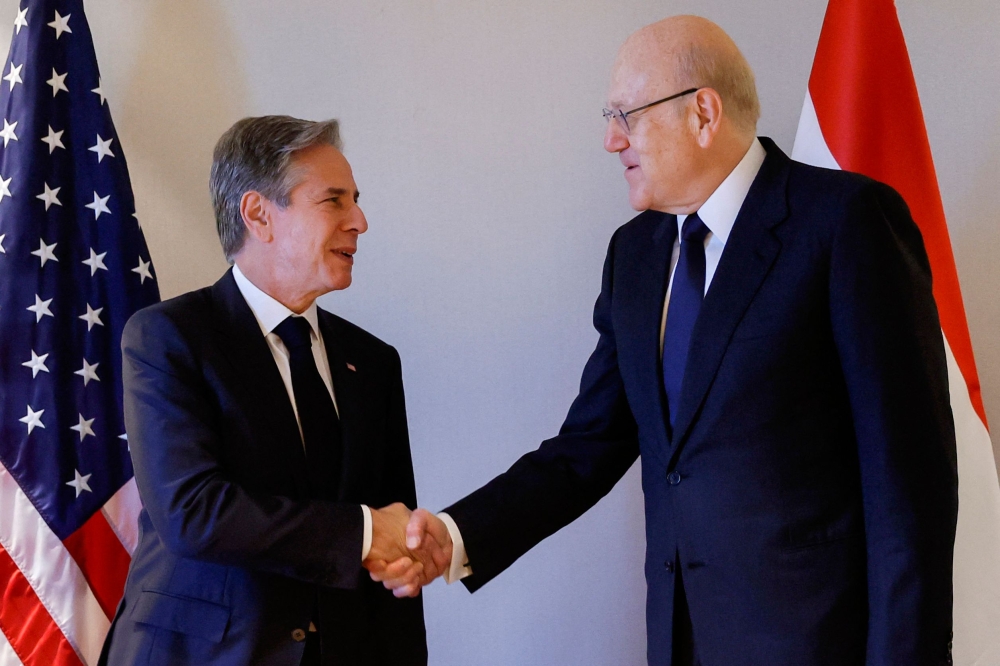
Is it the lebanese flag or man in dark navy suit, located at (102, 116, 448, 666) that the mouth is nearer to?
man in dark navy suit, located at (102, 116, 448, 666)

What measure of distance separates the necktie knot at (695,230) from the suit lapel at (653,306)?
8 centimetres

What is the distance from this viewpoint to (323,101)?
9.20ft

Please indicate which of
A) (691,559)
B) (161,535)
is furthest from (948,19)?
(161,535)

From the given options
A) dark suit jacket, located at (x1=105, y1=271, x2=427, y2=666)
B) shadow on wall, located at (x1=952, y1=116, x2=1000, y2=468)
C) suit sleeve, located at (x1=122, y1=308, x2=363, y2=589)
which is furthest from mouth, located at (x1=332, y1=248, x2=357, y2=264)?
shadow on wall, located at (x1=952, y1=116, x2=1000, y2=468)

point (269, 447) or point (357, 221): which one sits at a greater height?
point (357, 221)

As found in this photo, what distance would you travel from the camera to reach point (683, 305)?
1.78 m

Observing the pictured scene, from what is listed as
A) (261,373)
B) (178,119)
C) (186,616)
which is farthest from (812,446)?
(178,119)

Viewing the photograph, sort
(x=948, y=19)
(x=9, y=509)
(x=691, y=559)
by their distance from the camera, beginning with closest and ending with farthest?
(x=691, y=559), (x=9, y=509), (x=948, y=19)

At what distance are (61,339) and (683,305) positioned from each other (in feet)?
5.25

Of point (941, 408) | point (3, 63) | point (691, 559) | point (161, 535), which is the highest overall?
point (3, 63)

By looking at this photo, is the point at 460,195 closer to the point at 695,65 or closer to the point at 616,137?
the point at 616,137

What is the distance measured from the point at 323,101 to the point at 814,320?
5.73ft

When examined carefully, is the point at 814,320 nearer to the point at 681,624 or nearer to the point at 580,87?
the point at 681,624

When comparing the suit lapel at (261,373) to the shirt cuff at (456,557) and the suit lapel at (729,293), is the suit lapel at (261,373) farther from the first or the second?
the suit lapel at (729,293)
